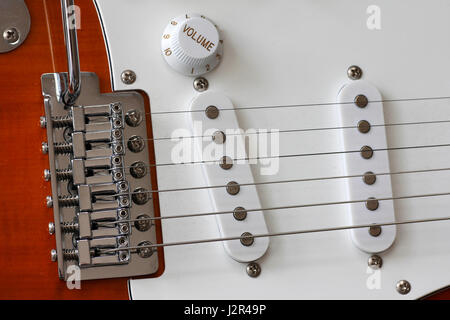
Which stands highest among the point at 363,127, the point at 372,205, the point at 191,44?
the point at 191,44

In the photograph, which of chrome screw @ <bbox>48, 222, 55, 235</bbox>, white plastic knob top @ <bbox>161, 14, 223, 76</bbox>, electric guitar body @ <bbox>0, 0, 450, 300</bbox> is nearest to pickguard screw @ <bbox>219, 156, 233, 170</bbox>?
electric guitar body @ <bbox>0, 0, 450, 300</bbox>

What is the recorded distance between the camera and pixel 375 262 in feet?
2.83

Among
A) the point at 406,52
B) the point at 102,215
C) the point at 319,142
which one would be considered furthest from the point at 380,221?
the point at 102,215

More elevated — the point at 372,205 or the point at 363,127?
the point at 363,127

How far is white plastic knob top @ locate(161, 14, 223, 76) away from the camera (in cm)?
83

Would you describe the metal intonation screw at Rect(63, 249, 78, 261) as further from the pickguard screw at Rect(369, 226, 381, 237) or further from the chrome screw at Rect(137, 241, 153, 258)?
the pickguard screw at Rect(369, 226, 381, 237)

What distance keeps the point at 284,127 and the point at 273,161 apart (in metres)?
0.05

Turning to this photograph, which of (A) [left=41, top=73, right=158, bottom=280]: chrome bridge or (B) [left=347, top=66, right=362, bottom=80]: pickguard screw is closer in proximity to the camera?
(A) [left=41, top=73, right=158, bottom=280]: chrome bridge

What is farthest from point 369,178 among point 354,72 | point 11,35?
point 11,35

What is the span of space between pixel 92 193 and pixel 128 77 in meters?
0.16

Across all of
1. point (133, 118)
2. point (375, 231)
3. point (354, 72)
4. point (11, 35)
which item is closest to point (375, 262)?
point (375, 231)

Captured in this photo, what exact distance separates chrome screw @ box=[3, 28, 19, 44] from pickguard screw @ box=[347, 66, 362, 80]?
43 centimetres

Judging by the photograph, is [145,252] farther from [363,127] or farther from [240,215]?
[363,127]
